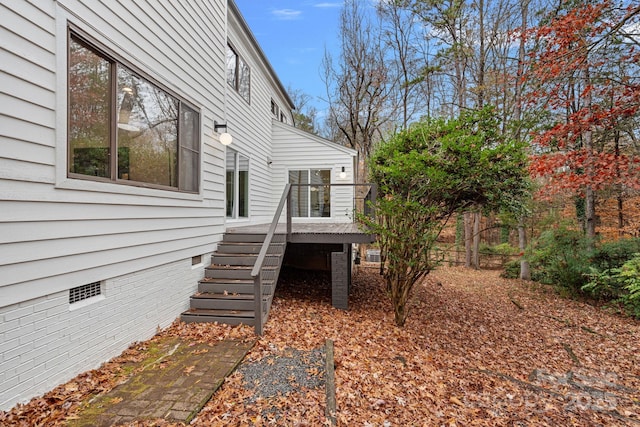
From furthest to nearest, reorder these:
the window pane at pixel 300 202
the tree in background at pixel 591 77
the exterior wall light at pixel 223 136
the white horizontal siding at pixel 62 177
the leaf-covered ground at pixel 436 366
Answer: the window pane at pixel 300 202 → the tree in background at pixel 591 77 → the exterior wall light at pixel 223 136 → the leaf-covered ground at pixel 436 366 → the white horizontal siding at pixel 62 177

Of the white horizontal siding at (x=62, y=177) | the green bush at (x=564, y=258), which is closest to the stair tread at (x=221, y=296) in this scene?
the white horizontal siding at (x=62, y=177)

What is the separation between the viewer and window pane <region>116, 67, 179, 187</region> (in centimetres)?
369

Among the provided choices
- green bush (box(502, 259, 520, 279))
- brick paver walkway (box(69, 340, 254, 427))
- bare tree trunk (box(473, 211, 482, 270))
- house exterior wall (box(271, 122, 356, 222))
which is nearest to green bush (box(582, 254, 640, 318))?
green bush (box(502, 259, 520, 279))

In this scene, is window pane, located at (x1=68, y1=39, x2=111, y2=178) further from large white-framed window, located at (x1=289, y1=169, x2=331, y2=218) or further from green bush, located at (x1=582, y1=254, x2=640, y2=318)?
green bush, located at (x1=582, y1=254, x2=640, y2=318)

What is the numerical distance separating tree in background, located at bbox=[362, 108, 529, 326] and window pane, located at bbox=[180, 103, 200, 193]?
3.19 metres

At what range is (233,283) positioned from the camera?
5047mm

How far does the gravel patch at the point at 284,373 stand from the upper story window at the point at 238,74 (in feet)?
20.4

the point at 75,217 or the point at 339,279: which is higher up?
the point at 75,217

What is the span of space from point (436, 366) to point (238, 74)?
7727mm

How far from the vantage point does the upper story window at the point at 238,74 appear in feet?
24.2

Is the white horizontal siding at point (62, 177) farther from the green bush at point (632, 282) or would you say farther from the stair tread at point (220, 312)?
the green bush at point (632, 282)

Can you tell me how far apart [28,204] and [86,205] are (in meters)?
0.53

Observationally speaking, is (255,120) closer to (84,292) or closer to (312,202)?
(312,202)

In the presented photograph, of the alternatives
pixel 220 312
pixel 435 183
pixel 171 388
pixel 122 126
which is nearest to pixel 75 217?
pixel 122 126
